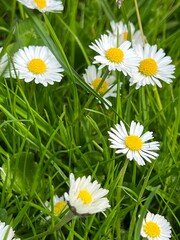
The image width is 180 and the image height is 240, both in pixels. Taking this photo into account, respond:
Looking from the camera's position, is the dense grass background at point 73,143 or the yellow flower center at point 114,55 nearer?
the dense grass background at point 73,143

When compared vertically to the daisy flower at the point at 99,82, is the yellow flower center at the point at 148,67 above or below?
above

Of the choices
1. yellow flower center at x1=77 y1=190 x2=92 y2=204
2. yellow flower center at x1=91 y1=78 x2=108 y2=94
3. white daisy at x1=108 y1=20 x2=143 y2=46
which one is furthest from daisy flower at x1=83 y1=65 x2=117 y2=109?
yellow flower center at x1=77 y1=190 x2=92 y2=204

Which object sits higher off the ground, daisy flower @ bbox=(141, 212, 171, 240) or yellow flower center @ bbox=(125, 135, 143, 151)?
yellow flower center @ bbox=(125, 135, 143, 151)

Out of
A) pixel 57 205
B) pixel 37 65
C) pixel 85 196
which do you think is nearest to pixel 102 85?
pixel 37 65

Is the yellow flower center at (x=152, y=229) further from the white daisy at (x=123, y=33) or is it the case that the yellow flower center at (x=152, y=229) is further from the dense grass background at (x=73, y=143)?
the white daisy at (x=123, y=33)

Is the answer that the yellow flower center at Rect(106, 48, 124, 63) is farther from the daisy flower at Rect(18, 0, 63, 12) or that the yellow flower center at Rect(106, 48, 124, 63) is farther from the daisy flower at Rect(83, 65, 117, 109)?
the daisy flower at Rect(18, 0, 63, 12)

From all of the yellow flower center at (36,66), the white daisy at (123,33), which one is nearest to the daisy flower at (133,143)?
the yellow flower center at (36,66)

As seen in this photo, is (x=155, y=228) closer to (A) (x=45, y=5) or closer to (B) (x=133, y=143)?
(B) (x=133, y=143)

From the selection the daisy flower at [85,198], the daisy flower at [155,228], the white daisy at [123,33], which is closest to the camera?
the daisy flower at [85,198]
